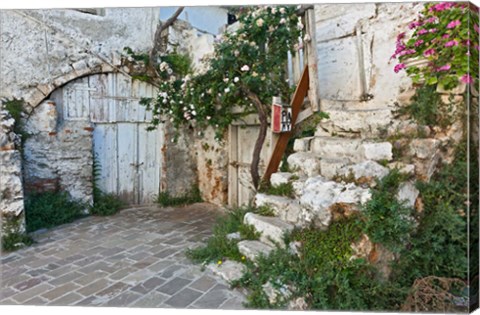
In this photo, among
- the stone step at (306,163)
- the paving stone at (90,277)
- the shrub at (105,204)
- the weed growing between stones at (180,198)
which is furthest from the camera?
the weed growing between stones at (180,198)

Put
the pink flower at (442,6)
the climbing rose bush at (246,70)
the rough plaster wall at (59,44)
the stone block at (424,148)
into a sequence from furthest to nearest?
the rough plaster wall at (59,44) → the climbing rose bush at (246,70) → the stone block at (424,148) → the pink flower at (442,6)

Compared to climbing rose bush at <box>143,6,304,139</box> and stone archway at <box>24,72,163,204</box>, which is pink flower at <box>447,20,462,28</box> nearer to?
climbing rose bush at <box>143,6,304,139</box>

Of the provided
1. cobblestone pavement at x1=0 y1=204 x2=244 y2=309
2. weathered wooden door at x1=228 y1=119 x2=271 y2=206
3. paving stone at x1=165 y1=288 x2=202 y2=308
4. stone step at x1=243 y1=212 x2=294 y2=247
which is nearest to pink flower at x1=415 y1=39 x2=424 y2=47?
stone step at x1=243 y1=212 x2=294 y2=247

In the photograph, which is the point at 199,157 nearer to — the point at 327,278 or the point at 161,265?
the point at 161,265

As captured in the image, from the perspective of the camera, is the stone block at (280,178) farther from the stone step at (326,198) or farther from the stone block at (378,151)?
the stone block at (378,151)

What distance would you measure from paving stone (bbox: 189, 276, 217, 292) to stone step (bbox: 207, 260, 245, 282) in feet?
0.31

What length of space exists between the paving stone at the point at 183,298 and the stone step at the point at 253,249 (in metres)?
0.52

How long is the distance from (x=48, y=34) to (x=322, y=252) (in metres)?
4.43

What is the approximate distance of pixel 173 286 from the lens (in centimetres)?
251

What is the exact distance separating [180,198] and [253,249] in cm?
268

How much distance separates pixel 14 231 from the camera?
3.42 m

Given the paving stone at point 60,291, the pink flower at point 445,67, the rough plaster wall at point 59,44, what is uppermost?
the rough plaster wall at point 59,44

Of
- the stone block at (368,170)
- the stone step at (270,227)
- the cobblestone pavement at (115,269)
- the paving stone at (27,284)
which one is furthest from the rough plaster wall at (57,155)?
the stone block at (368,170)

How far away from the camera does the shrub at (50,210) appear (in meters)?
3.85
